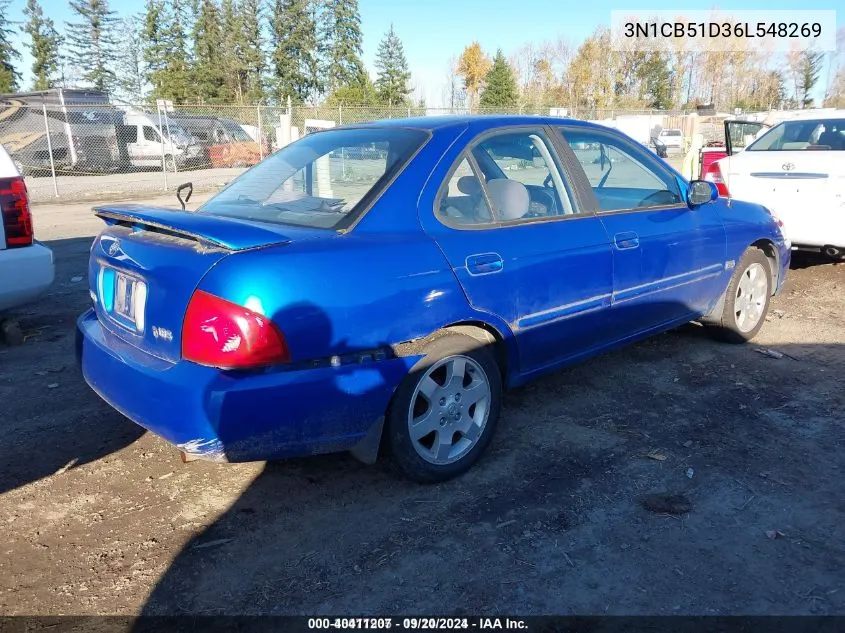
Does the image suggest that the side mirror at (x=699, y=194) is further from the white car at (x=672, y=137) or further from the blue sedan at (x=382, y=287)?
the white car at (x=672, y=137)

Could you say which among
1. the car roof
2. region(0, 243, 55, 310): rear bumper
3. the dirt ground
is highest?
the car roof

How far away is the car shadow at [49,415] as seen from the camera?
340cm

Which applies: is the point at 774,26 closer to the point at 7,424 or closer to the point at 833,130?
the point at 833,130

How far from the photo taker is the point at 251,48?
57.2 metres

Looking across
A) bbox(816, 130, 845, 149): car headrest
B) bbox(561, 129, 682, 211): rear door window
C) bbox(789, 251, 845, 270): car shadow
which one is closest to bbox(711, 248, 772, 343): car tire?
bbox(561, 129, 682, 211): rear door window

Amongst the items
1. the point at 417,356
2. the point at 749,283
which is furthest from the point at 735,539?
the point at 749,283

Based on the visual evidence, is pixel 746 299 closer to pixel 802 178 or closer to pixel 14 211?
pixel 802 178

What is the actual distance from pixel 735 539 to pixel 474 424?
47.1 inches

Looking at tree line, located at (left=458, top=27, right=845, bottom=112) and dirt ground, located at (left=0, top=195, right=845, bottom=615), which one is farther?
tree line, located at (left=458, top=27, right=845, bottom=112)

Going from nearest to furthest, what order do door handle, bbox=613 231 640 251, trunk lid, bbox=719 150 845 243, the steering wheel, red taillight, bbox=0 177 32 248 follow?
door handle, bbox=613 231 640 251
the steering wheel
red taillight, bbox=0 177 32 248
trunk lid, bbox=719 150 845 243

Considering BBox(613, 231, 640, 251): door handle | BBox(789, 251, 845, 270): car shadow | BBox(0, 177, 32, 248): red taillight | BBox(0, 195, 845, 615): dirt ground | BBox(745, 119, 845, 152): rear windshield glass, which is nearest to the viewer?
BBox(0, 195, 845, 615): dirt ground

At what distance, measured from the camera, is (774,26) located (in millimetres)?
20484

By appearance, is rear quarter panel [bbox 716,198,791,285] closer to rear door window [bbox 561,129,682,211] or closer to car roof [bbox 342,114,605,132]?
rear door window [bbox 561,129,682,211]

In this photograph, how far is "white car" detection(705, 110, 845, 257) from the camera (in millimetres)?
6543
